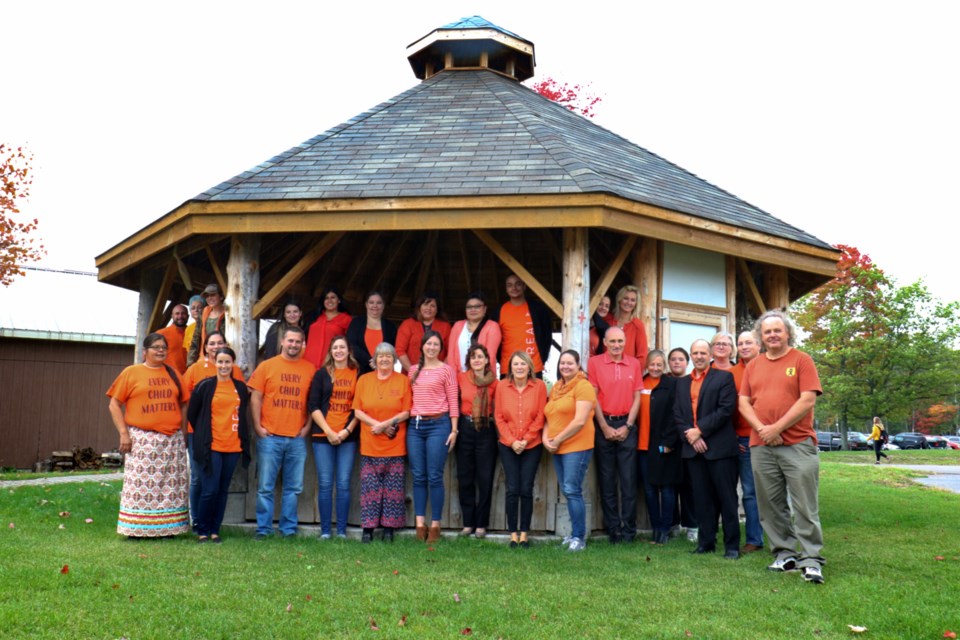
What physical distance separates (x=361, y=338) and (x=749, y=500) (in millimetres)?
3744

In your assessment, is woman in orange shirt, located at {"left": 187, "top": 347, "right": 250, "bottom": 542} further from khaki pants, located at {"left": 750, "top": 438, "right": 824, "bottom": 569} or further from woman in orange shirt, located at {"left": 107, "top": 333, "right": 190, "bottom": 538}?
khaki pants, located at {"left": 750, "top": 438, "right": 824, "bottom": 569}

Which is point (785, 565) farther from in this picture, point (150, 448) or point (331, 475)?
point (150, 448)

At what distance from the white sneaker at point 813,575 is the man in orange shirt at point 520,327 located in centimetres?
294

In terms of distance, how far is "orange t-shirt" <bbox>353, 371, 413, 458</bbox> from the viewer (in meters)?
7.11

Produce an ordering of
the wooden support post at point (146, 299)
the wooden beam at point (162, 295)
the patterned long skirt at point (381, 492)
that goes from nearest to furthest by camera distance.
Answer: the patterned long skirt at point (381, 492) < the wooden beam at point (162, 295) < the wooden support post at point (146, 299)

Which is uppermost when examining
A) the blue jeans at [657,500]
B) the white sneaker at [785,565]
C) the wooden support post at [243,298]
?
the wooden support post at [243,298]

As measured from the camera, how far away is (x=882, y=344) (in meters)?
34.6

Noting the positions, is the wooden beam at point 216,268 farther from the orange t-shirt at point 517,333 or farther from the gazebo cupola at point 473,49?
the gazebo cupola at point 473,49

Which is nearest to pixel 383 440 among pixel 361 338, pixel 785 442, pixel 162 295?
pixel 361 338

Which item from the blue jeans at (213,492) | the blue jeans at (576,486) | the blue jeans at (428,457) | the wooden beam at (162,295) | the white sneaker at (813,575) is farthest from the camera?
the wooden beam at (162,295)

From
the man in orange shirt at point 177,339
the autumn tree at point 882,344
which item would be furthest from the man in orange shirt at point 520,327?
the autumn tree at point 882,344

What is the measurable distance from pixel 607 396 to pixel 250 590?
11.4 ft

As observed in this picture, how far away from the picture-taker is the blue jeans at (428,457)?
7070 millimetres

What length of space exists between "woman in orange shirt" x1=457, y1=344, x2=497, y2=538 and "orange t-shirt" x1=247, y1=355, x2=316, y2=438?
141cm
